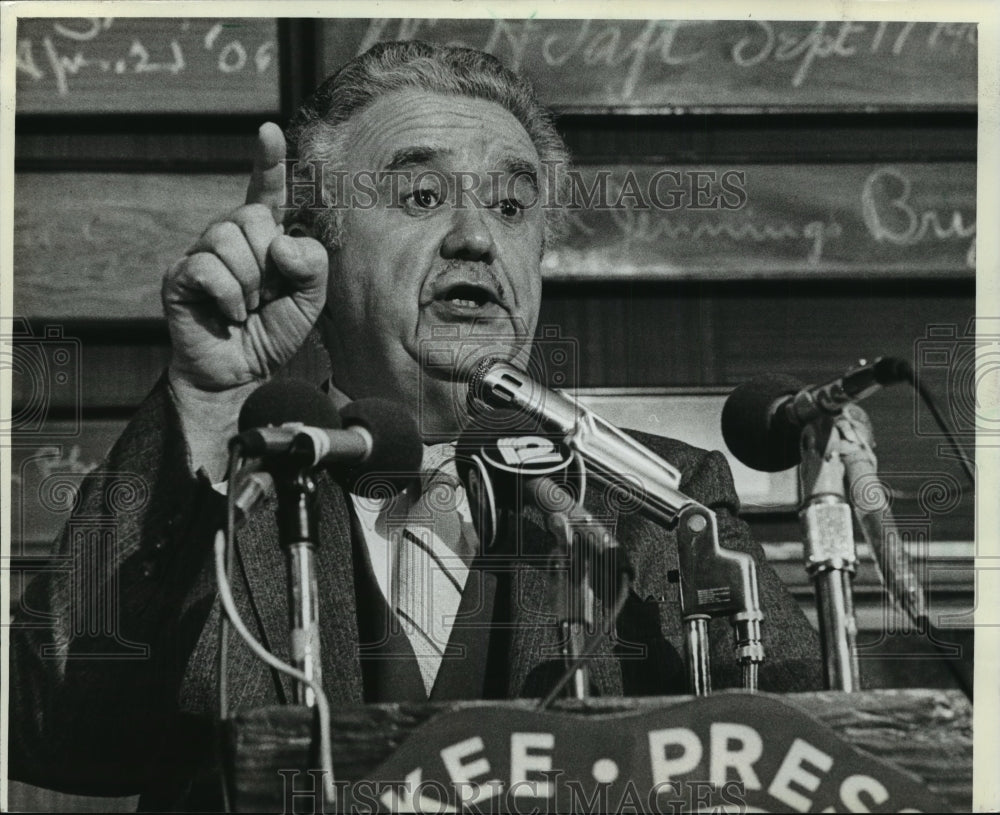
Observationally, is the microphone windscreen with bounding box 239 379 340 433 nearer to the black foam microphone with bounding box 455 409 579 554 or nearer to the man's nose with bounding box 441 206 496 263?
the black foam microphone with bounding box 455 409 579 554

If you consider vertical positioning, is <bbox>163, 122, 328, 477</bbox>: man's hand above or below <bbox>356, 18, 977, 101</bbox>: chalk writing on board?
below

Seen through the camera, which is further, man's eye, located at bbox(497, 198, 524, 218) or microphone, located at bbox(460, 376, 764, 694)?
man's eye, located at bbox(497, 198, 524, 218)

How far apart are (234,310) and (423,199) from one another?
1.47ft

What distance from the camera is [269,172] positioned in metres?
3.26

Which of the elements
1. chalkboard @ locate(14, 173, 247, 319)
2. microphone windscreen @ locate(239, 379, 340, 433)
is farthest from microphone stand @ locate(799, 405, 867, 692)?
chalkboard @ locate(14, 173, 247, 319)

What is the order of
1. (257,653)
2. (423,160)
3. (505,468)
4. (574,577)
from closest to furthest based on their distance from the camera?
(257,653) < (574,577) < (505,468) < (423,160)

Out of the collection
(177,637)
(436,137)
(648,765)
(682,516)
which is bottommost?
(648,765)

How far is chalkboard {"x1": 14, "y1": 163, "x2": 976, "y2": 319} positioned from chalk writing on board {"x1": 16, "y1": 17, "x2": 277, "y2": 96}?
8.2 inches

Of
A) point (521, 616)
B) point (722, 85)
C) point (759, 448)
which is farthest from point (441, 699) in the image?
point (722, 85)

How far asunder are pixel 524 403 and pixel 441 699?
558 millimetres

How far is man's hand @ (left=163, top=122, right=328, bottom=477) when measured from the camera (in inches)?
120

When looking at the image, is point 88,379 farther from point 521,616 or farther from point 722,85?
point 722,85

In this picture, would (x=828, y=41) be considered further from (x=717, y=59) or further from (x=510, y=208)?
(x=510, y=208)

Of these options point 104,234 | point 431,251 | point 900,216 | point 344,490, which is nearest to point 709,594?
point 344,490
